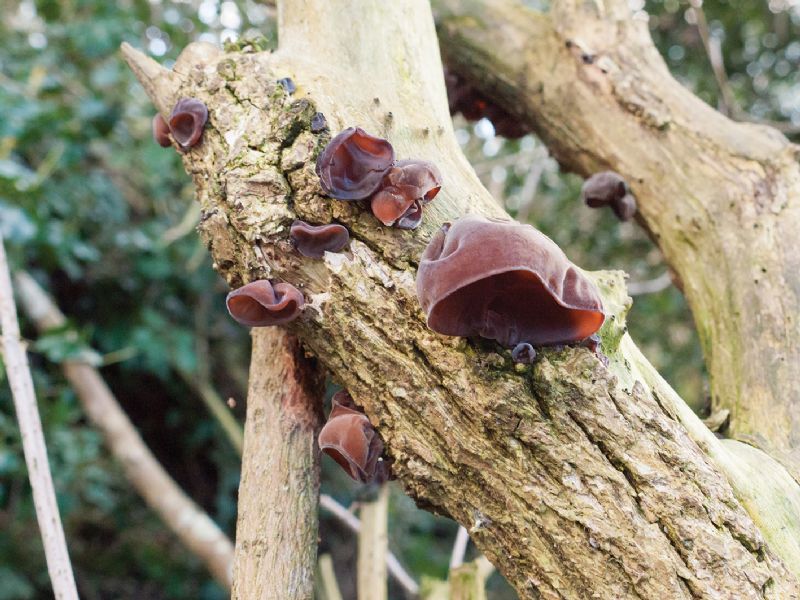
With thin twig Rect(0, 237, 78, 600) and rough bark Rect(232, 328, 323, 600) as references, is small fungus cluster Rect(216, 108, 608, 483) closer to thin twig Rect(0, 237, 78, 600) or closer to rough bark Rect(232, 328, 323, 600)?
rough bark Rect(232, 328, 323, 600)

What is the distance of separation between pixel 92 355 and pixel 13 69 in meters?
1.95

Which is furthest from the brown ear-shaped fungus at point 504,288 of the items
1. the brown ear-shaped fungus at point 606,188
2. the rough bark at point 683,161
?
the brown ear-shaped fungus at point 606,188

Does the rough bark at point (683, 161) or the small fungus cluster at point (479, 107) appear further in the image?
the small fungus cluster at point (479, 107)

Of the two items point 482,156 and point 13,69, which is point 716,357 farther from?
point 13,69

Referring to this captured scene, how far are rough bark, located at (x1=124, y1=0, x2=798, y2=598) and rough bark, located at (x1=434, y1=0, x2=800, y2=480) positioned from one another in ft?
1.70

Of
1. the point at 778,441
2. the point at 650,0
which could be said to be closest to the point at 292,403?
the point at 778,441

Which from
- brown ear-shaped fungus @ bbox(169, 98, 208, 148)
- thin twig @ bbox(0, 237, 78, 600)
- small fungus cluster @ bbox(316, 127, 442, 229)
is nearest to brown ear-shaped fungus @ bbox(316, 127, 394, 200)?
small fungus cluster @ bbox(316, 127, 442, 229)

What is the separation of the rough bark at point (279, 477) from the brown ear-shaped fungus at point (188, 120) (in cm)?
44

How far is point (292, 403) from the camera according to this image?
54.3 inches

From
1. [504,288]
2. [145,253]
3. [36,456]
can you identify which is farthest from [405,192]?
[145,253]

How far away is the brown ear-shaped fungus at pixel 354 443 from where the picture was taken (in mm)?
1208

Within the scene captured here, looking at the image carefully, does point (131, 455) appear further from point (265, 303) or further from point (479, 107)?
point (265, 303)

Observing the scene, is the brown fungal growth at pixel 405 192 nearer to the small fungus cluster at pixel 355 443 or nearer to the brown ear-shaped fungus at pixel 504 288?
the brown ear-shaped fungus at pixel 504 288

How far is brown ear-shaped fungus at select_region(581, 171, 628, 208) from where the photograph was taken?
1981 millimetres
